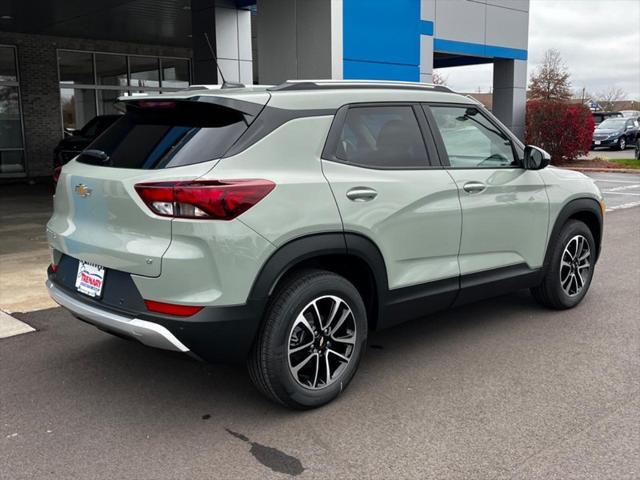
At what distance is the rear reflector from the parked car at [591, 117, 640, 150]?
105 ft

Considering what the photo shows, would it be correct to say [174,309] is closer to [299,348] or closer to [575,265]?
[299,348]

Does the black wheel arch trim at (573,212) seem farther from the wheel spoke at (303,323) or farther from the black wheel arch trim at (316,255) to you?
the wheel spoke at (303,323)

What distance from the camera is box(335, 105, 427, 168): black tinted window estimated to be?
3947 millimetres

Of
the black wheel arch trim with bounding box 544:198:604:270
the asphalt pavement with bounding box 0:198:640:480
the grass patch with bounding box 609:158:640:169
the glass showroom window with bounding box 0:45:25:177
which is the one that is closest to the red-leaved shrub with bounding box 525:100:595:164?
the grass patch with bounding box 609:158:640:169

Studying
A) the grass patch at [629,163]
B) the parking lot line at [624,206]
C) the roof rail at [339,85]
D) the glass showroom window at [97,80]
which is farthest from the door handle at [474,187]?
the grass patch at [629,163]

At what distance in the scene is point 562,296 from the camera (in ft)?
18.3

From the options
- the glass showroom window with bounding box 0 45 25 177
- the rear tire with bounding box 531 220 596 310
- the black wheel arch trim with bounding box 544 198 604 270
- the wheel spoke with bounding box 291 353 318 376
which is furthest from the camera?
the glass showroom window with bounding box 0 45 25 177

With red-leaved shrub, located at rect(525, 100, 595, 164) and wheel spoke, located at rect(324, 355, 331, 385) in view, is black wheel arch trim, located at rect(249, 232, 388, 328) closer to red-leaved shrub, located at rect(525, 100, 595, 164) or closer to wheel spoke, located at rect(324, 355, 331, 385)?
wheel spoke, located at rect(324, 355, 331, 385)

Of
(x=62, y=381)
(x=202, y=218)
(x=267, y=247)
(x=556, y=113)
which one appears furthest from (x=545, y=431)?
(x=556, y=113)

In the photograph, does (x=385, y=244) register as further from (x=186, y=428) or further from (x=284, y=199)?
(x=186, y=428)

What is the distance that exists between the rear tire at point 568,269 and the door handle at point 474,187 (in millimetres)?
1139

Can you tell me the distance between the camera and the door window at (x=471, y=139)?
4.57 meters

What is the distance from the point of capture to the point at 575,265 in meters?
5.64

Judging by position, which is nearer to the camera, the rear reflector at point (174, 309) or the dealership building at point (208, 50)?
the rear reflector at point (174, 309)
